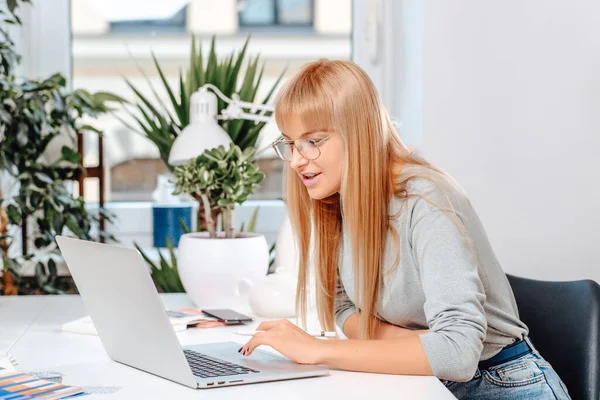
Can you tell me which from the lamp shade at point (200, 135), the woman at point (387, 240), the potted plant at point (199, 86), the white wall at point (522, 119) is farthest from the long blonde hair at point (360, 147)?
the potted plant at point (199, 86)

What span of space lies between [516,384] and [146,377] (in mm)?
637

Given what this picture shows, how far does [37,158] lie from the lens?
2684mm

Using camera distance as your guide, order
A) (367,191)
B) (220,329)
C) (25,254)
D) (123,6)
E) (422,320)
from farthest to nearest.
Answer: (123,6), (25,254), (220,329), (422,320), (367,191)

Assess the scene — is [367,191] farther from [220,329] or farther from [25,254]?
[25,254]

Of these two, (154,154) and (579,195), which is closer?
(579,195)

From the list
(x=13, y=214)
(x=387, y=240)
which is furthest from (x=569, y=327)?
(x=13, y=214)

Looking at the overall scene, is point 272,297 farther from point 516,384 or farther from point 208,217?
point 516,384

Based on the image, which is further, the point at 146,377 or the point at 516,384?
the point at 516,384

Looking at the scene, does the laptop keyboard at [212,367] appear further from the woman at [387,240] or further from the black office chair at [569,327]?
the black office chair at [569,327]

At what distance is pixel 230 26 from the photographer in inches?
121

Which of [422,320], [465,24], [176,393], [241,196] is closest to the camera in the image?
[176,393]

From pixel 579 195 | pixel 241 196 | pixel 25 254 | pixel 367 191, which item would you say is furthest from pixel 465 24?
pixel 25 254

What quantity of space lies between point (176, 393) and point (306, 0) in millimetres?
2095

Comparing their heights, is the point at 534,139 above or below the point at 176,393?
above
